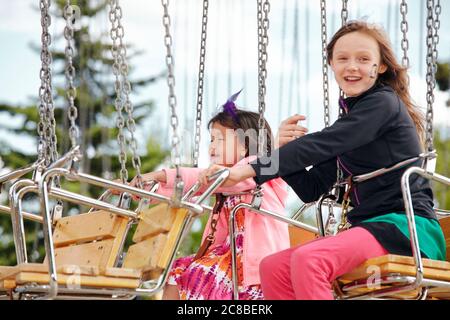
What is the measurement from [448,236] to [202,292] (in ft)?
3.75

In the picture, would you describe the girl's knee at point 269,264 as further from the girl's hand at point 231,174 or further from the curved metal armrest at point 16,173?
the curved metal armrest at point 16,173

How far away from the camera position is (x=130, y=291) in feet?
11.7

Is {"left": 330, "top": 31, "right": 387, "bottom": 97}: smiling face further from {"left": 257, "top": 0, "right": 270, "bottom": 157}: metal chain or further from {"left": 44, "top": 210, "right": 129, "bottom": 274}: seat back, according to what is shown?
{"left": 44, "top": 210, "right": 129, "bottom": 274}: seat back

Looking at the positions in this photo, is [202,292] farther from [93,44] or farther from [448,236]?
[93,44]

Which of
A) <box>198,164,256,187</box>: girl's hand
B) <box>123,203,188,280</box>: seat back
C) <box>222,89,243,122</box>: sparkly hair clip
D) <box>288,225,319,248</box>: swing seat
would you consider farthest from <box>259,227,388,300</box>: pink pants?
<box>288,225,319,248</box>: swing seat

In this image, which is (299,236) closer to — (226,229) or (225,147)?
(226,229)

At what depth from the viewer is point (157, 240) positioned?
147 inches

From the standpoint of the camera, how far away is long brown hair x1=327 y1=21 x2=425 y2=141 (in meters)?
4.07

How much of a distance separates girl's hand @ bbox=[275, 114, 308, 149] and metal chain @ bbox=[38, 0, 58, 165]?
37.2 inches

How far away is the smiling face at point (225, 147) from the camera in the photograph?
190 inches

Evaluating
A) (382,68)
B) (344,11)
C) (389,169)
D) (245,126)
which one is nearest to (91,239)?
(245,126)
